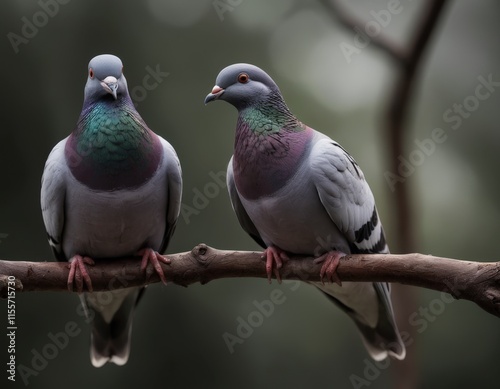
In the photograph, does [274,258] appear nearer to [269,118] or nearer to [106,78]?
[269,118]

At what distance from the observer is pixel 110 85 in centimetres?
337

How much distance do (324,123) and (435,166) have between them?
930 mm

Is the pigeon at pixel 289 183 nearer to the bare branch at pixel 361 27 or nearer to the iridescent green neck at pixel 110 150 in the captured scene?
the iridescent green neck at pixel 110 150

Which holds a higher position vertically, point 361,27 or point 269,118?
point 361,27

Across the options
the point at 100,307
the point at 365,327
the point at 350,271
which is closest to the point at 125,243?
the point at 100,307

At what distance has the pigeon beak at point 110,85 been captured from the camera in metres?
3.36

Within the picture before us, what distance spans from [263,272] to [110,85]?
119 centimetres

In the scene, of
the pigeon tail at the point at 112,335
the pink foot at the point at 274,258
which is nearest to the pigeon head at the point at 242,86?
the pink foot at the point at 274,258

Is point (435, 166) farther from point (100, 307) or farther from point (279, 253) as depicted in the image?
point (100, 307)

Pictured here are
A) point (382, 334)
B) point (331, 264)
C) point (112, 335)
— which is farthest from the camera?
point (112, 335)

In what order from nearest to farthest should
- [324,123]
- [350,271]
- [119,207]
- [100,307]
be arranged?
[350,271] → [119,207] → [100,307] → [324,123]

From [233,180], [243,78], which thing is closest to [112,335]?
[233,180]

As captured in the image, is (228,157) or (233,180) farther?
(228,157)

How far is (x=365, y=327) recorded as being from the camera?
4125 millimetres
